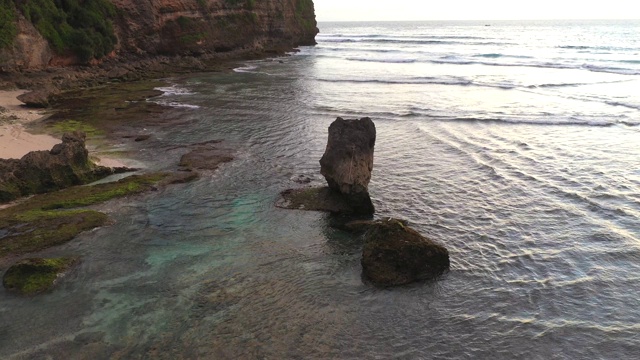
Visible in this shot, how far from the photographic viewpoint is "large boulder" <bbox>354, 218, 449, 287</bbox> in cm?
940

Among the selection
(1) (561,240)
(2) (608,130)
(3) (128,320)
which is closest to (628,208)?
(1) (561,240)

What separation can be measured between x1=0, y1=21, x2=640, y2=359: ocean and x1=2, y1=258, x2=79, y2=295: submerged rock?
0.26m

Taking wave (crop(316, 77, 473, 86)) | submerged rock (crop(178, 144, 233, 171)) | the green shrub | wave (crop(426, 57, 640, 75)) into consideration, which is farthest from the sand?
wave (crop(426, 57, 640, 75))

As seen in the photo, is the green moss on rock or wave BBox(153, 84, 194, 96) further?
wave BBox(153, 84, 194, 96)

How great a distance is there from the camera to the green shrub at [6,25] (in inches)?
1173

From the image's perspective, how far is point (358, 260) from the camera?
404 inches

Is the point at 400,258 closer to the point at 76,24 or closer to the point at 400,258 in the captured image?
the point at 400,258

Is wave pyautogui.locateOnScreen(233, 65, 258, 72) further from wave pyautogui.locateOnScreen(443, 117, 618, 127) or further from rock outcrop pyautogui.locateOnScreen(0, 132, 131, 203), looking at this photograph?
rock outcrop pyautogui.locateOnScreen(0, 132, 131, 203)

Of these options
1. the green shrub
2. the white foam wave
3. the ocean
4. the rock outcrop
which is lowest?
the ocean

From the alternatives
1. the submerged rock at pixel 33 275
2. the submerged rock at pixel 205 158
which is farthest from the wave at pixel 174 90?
the submerged rock at pixel 33 275

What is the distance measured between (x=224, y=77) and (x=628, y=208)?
1385 inches

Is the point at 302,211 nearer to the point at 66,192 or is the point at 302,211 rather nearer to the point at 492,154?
the point at 66,192

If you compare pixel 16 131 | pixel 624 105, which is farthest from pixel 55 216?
pixel 624 105

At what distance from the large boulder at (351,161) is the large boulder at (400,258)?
279cm
